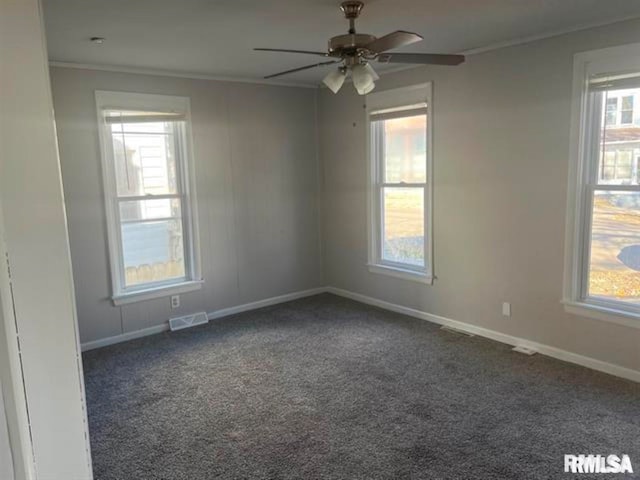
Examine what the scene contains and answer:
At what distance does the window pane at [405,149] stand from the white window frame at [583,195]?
1410 millimetres

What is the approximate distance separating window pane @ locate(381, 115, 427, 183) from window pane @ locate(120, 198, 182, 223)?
2210mm

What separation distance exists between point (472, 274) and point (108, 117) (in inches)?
140

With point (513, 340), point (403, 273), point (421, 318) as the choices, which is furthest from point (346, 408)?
point (403, 273)

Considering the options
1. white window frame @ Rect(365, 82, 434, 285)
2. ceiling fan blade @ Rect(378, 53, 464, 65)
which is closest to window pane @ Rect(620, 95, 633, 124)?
ceiling fan blade @ Rect(378, 53, 464, 65)

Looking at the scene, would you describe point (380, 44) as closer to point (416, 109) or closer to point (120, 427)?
point (416, 109)

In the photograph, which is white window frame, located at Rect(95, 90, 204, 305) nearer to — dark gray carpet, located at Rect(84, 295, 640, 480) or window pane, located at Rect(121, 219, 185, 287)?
window pane, located at Rect(121, 219, 185, 287)

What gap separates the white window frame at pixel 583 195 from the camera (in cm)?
326

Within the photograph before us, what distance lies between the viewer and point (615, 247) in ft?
11.2

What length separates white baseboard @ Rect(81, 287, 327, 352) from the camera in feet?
14.3

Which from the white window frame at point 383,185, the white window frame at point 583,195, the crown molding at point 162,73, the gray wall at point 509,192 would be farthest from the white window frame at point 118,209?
the white window frame at point 583,195

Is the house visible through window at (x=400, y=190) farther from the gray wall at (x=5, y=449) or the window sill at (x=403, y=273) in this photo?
the gray wall at (x=5, y=449)

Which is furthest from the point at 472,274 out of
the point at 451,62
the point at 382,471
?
the point at 382,471

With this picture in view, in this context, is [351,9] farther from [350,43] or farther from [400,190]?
[400,190]

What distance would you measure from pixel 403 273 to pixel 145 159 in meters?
2.80
